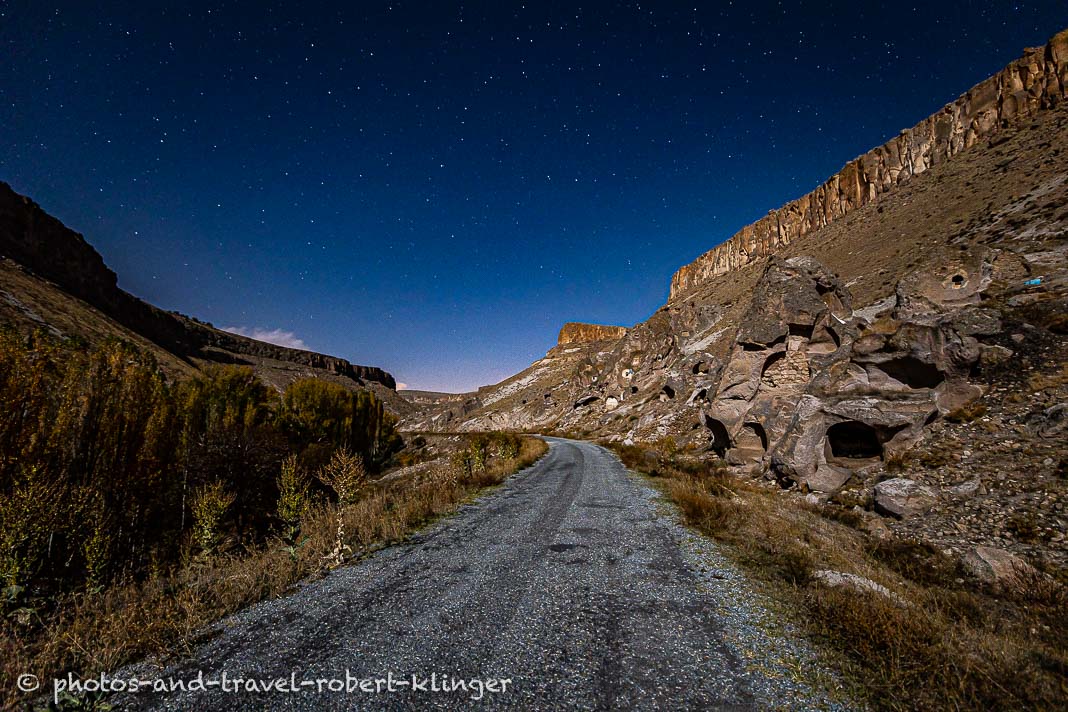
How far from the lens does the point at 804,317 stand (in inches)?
703

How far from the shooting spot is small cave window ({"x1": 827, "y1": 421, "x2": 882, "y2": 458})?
12.3m

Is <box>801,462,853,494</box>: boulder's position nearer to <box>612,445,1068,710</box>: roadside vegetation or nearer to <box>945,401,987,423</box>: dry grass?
<box>612,445,1068,710</box>: roadside vegetation

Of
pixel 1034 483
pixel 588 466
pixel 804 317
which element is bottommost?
pixel 588 466

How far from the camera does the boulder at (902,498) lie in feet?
29.5

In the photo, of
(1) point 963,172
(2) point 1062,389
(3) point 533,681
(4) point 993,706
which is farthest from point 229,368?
(1) point 963,172

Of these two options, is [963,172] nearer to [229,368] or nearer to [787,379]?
[787,379]

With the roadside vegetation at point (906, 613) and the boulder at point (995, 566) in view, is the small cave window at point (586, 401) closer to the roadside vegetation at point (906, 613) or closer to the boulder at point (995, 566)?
the roadside vegetation at point (906, 613)

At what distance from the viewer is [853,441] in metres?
12.8

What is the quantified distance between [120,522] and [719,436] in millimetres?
20839

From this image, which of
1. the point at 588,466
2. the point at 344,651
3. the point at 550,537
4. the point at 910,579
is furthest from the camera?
the point at 588,466

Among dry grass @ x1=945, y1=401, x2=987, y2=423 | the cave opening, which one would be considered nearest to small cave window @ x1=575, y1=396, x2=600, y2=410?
the cave opening

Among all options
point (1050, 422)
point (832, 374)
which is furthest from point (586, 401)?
point (1050, 422)

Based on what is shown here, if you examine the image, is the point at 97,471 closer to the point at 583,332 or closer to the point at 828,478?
the point at 828,478

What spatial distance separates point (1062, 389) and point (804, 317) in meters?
8.90
